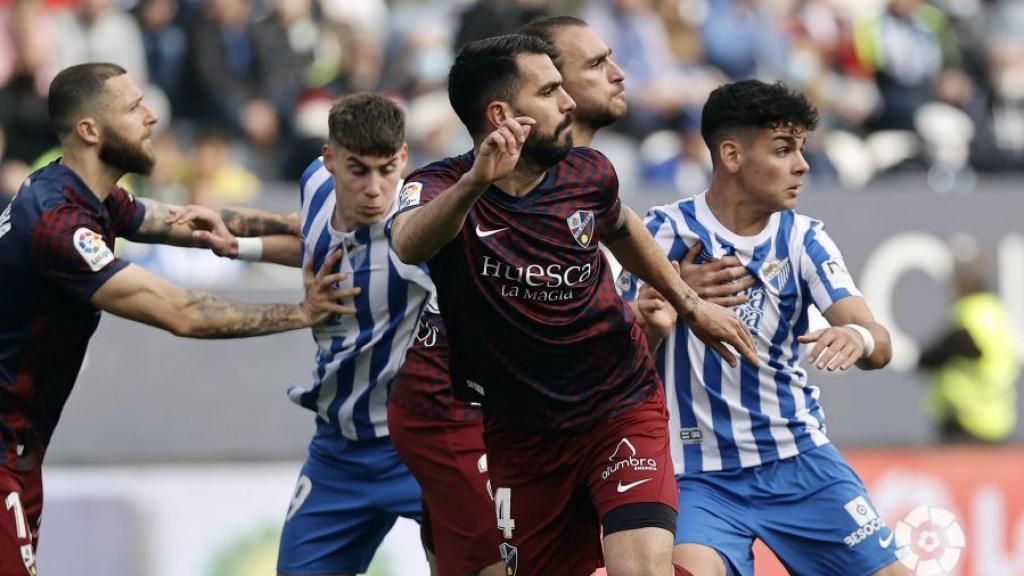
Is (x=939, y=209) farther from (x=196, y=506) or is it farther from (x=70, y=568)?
(x=70, y=568)

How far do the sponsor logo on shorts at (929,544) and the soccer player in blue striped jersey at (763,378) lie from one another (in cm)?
32

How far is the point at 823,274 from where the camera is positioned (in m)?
6.77

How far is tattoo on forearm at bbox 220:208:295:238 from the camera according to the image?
788 cm

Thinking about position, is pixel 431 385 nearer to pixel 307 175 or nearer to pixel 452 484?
pixel 452 484

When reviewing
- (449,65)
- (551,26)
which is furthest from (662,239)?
(449,65)

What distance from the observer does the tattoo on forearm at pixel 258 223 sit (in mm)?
7883

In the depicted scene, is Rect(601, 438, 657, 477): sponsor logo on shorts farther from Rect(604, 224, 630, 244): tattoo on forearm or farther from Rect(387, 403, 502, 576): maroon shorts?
Rect(387, 403, 502, 576): maroon shorts

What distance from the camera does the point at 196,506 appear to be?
393 inches

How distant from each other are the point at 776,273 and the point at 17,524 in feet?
10.2

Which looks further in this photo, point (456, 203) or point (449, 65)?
point (449, 65)

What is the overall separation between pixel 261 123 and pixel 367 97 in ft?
17.6

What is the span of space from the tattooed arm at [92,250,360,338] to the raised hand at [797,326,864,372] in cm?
200

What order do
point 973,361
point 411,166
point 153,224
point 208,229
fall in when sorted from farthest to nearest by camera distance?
point 411,166 < point 973,361 < point 208,229 < point 153,224

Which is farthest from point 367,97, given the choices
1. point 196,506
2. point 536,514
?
point 196,506
